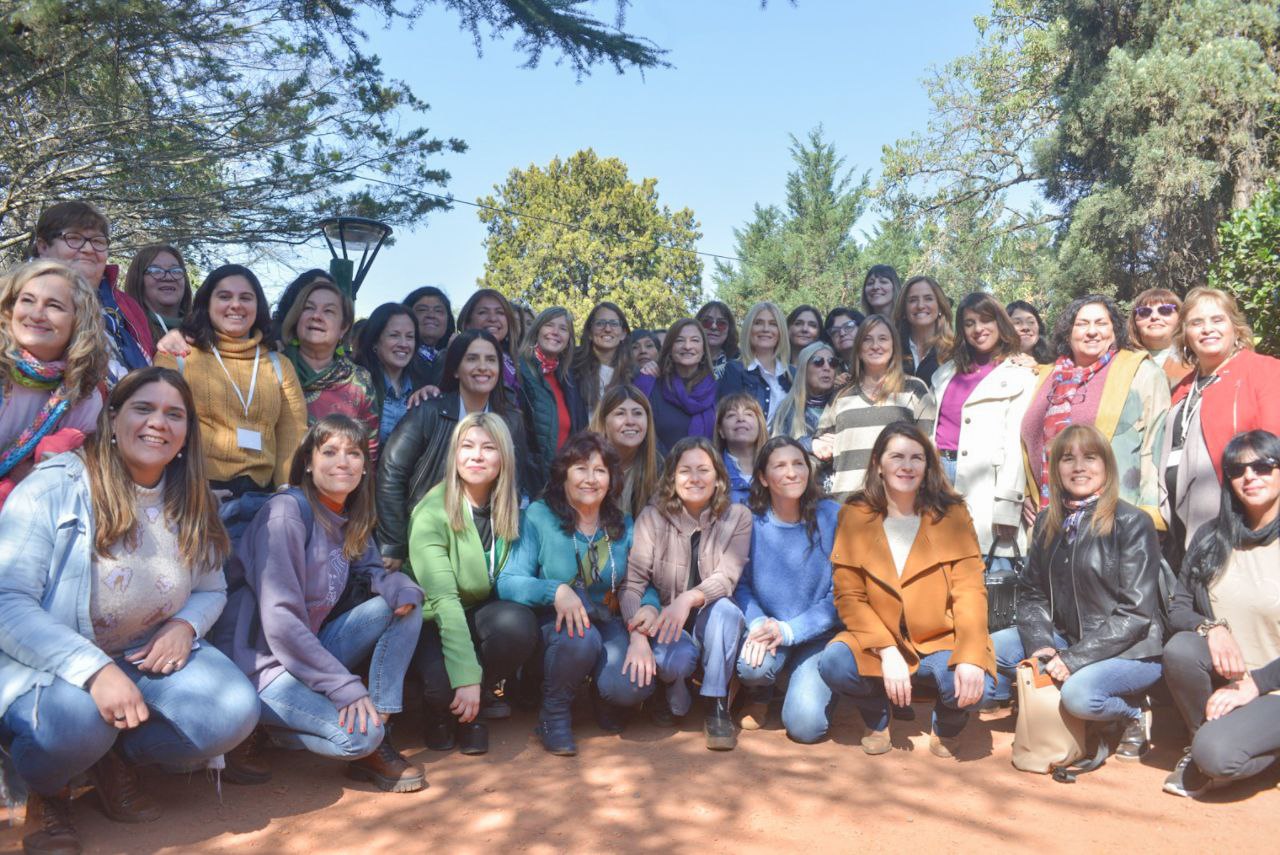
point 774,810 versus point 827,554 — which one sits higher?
point 827,554

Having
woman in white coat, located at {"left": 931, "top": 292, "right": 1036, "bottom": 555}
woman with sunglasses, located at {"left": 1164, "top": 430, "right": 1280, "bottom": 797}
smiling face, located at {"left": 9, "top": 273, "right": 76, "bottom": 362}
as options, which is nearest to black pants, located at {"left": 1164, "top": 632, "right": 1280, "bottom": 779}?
woman with sunglasses, located at {"left": 1164, "top": 430, "right": 1280, "bottom": 797}

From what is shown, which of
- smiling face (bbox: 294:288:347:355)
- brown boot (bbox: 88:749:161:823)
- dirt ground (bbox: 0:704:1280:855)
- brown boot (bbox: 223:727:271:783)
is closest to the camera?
dirt ground (bbox: 0:704:1280:855)

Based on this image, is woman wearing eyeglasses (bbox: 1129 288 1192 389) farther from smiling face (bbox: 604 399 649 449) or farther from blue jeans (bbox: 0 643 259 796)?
blue jeans (bbox: 0 643 259 796)

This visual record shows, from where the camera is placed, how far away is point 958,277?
21.2 meters

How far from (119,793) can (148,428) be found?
1.28m

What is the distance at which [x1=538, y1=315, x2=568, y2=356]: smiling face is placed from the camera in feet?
19.0

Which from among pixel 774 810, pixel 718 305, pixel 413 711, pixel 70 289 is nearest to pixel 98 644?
pixel 70 289

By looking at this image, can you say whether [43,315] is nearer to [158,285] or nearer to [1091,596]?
[158,285]

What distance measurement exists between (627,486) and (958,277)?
18.2 m

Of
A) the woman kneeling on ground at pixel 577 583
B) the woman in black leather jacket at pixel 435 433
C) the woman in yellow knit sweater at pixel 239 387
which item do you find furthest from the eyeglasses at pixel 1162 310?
the woman in yellow knit sweater at pixel 239 387

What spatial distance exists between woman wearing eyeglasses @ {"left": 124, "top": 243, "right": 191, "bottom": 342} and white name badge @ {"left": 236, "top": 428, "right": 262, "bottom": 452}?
102cm

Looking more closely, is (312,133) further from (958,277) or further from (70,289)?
(958,277)

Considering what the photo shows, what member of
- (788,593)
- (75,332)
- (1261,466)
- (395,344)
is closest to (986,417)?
(1261,466)

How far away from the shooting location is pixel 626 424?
4.93 metres
